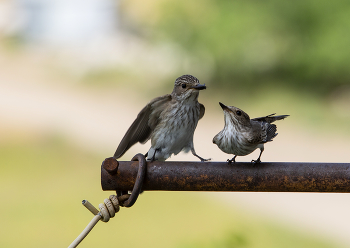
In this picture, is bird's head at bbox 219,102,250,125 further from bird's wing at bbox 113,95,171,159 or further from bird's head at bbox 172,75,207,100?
bird's wing at bbox 113,95,171,159

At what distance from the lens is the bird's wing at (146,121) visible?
2783mm

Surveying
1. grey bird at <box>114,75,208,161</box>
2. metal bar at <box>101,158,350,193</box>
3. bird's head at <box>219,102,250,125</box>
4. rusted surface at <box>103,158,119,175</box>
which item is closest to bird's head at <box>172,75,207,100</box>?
grey bird at <box>114,75,208,161</box>

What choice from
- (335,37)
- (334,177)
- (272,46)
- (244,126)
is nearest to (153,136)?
(244,126)

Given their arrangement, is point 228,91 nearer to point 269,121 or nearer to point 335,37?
point 335,37

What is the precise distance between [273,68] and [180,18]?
11.6 ft

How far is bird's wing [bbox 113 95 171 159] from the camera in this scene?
2.78 m

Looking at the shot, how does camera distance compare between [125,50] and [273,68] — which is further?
[125,50]

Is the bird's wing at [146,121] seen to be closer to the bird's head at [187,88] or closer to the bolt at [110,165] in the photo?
the bird's head at [187,88]

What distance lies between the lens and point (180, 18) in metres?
13.6

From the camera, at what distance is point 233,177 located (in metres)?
1.78

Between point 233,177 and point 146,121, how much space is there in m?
1.31

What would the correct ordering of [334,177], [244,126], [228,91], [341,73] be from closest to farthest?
[334,177] < [244,126] < [341,73] < [228,91]

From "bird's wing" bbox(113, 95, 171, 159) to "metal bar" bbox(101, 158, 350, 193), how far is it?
977 millimetres

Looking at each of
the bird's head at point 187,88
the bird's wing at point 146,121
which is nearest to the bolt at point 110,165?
the bird's wing at point 146,121
